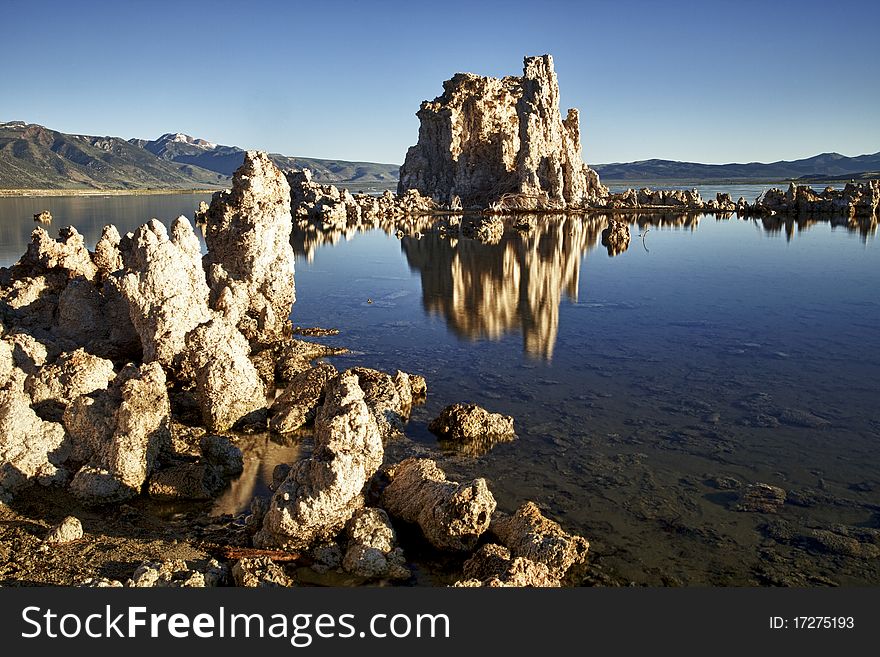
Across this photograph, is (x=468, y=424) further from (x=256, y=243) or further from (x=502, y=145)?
(x=502, y=145)

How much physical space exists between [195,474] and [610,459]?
5.61 metres

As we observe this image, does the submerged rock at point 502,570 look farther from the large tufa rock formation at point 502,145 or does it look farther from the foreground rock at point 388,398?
the large tufa rock formation at point 502,145

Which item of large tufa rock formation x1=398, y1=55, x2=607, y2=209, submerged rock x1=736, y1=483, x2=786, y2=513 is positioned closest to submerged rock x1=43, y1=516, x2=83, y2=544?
submerged rock x1=736, y1=483, x2=786, y2=513

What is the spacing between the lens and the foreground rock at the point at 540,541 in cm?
655

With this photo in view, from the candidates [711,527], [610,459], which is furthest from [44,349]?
[711,527]

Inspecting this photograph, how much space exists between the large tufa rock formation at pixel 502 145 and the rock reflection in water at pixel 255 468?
60.1m

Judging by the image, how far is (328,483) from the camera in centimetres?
706

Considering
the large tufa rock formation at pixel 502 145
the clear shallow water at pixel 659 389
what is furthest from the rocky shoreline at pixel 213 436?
the large tufa rock formation at pixel 502 145

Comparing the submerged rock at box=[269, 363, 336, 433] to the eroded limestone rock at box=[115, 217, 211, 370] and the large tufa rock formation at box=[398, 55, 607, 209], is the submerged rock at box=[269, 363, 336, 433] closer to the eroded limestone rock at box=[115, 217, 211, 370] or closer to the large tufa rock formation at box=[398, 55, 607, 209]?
the eroded limestone rock at box=[115, 217, 211, 370]

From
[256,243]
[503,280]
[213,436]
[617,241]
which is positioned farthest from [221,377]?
[617,241]

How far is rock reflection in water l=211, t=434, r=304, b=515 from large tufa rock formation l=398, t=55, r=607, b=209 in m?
60.1

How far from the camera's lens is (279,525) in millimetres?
6789

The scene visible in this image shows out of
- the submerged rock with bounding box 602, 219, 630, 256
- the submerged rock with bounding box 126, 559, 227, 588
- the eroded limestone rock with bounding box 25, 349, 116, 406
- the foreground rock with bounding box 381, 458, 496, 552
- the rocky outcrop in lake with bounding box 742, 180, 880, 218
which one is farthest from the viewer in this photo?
the rocky outcrop in lake with bounding box 742, 180, 880, 218

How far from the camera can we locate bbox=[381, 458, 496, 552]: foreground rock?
6.98 m
